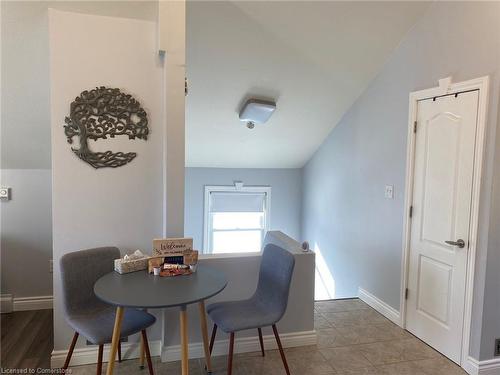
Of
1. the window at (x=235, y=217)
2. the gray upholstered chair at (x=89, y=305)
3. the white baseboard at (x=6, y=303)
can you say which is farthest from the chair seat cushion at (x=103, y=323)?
the window at (x=235, y=217)

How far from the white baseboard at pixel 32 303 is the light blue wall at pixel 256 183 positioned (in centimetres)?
238

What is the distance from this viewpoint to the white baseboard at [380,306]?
3201 millimetres

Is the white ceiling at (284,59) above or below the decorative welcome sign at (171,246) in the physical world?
above

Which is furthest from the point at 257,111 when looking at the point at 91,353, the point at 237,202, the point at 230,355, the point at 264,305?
the point at 91,353

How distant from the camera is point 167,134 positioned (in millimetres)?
2365

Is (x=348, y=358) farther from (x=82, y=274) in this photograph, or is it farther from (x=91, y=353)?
(x=82, y=274)

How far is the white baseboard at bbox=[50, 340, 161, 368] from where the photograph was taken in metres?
2.39

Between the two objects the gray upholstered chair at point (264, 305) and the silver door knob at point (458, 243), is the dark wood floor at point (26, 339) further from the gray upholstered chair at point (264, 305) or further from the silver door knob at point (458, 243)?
the silver door knob at point (458, 243)

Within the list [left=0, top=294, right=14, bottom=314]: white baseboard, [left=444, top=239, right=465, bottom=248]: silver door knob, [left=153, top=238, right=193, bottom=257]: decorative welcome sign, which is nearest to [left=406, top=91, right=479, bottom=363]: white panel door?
[left=444, top=239, right=465, bottom=248]: silver door knob

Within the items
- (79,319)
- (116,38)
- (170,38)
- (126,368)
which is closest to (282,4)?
(170,38)

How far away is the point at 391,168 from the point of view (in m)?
3.29

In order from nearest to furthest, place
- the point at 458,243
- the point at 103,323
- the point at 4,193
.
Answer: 1. the point at 103,323
2. the point at 458,243
3. the point at 4,193

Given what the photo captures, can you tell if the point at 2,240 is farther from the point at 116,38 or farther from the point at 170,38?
the point at 170,38

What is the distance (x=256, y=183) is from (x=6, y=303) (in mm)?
3479
